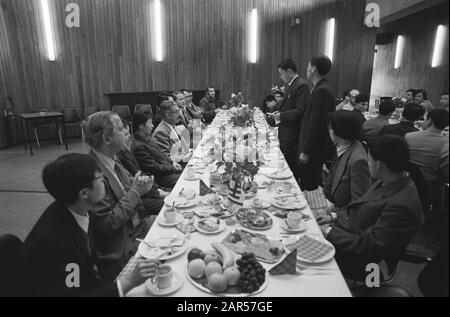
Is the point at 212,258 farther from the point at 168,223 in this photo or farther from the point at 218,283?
the point at 168,223

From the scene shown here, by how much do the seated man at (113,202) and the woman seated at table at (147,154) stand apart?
35.1 inches

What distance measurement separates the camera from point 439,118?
111 centimetres

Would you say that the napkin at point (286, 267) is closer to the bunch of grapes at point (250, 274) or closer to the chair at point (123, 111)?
the bunch of grapes at point (250, 274)

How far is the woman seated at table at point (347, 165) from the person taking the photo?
226 cm

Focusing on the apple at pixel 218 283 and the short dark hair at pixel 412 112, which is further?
the short dark hair at pixel 412 112

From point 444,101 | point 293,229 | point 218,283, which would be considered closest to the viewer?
point 444,101

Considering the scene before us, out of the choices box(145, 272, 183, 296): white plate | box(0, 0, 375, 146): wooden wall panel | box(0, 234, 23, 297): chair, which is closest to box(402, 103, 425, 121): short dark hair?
box(145, 272, 183, 296): white plate

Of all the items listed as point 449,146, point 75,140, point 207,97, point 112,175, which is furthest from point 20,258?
point 75,140

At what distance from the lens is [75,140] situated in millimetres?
8633

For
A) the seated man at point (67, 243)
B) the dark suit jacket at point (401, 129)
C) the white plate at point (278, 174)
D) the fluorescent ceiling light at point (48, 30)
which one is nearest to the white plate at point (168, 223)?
the seated man at point (67, 243)

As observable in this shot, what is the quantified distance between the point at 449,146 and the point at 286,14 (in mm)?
8653

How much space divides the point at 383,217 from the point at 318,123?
1961mm

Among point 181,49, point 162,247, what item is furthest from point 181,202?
point 181,49

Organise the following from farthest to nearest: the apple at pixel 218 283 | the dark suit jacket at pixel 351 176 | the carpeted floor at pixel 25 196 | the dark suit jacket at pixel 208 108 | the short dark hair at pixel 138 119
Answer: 1. the dark suit jacket at pixel 208 108
2. the short dark hair at pixel 138 119
3. the carpeted floor at pixel 25 196
4. the dark suit jacket at pixel 351 176
5. the apple at pixel 218 283
